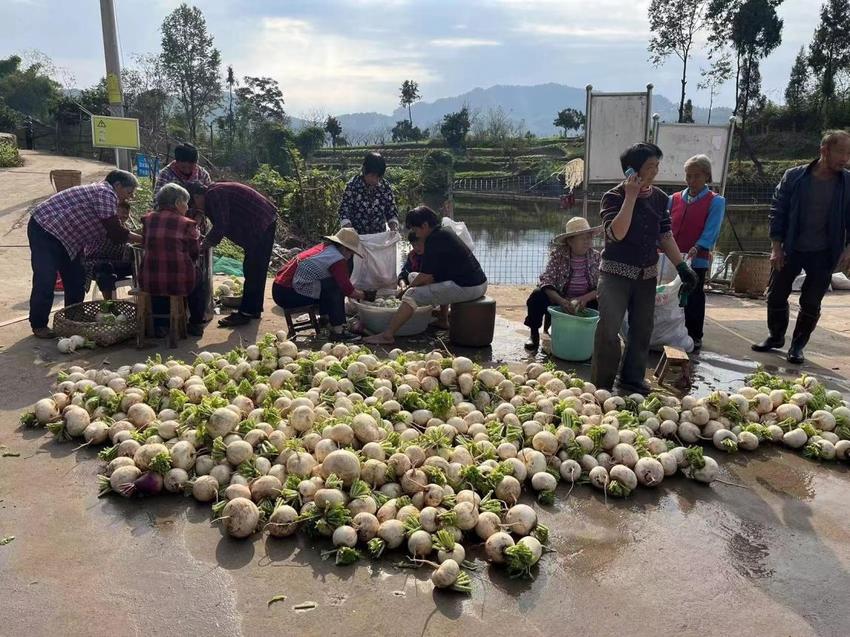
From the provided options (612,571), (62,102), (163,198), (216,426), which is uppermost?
(62,102)

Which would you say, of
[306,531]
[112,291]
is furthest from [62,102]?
[306,531]

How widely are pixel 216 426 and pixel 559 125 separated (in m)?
46.8

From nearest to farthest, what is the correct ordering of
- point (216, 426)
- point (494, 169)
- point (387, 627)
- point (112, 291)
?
point (387, 627) < point (216, 426) < point (112, 291) < point (494, 169)

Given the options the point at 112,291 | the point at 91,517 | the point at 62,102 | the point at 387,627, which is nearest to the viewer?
the point at 387,627

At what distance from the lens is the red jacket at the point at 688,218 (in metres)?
5.27

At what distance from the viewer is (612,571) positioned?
2.54 m

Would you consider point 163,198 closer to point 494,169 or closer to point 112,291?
point 112,291

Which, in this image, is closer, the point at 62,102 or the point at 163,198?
the point at 163,198

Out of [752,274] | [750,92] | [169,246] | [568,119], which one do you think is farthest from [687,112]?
[169,246]

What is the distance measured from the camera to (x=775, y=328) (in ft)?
18.3

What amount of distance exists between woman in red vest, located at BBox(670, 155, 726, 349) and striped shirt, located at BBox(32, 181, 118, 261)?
4655mm

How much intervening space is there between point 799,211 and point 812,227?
0.53 ft

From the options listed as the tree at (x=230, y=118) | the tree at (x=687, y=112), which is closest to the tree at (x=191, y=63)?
the tree at (x=230, y=118)

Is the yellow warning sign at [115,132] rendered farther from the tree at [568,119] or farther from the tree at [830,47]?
the tree at [568,119]
